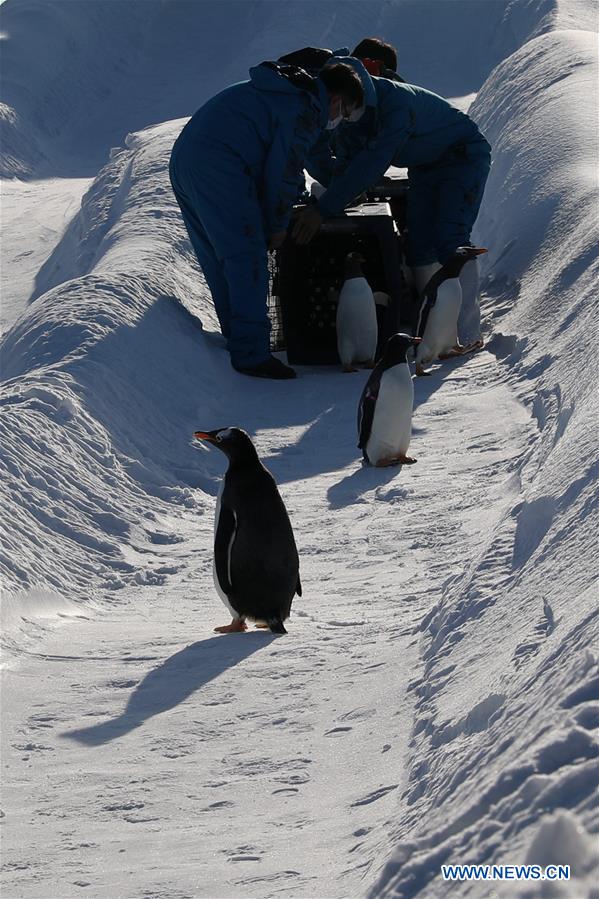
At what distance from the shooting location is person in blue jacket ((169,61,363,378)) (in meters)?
7.09

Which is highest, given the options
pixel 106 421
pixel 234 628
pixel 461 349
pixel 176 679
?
pixel 461 349

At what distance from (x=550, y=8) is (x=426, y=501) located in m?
14.7

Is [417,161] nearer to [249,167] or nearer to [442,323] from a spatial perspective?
[442,323]

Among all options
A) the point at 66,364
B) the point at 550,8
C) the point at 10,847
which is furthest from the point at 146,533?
the point at 550,8

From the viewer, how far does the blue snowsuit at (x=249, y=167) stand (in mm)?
7082

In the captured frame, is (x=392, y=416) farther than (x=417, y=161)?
No

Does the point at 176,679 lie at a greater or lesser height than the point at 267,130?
lesser

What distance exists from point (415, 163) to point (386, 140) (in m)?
0.71

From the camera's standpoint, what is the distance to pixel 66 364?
664 cm

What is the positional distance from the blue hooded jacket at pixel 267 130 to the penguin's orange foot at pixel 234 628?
3.50 metres

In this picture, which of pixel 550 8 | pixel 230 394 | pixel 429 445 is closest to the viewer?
pixel 429 445

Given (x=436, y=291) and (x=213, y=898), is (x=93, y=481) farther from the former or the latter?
(x=213, y=898)

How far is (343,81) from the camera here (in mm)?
7188

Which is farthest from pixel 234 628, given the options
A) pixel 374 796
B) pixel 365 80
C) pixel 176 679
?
pixel 365 80
